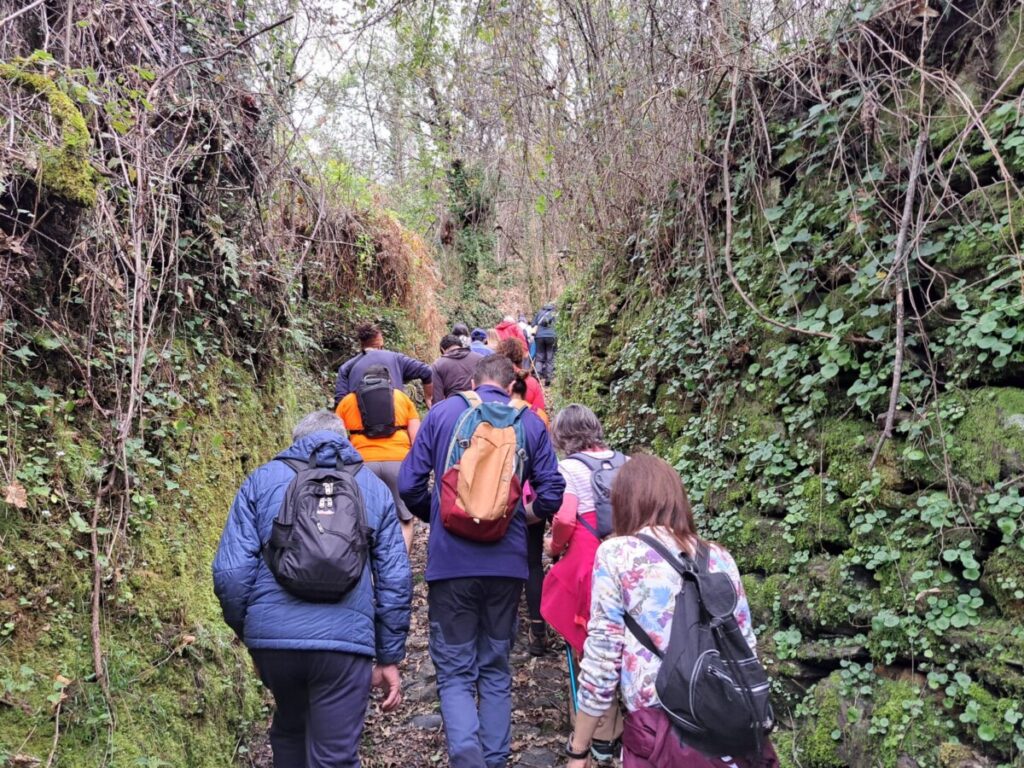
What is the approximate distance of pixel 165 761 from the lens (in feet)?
9.76

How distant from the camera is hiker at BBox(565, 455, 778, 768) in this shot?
208 cm

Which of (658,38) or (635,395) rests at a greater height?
(658,38)

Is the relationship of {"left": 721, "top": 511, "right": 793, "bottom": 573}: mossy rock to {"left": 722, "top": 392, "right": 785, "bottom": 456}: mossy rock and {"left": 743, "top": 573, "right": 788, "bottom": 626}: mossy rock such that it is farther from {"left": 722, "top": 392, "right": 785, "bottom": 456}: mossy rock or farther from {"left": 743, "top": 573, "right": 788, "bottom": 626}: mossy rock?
{"left": 722, "top": 392, "right": 785, "bottom": 456}: mossy rock

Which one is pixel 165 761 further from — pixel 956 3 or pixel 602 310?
pixel 602 310

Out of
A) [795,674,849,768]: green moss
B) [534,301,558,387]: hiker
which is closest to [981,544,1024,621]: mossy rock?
[795,674,849,768]: green moss

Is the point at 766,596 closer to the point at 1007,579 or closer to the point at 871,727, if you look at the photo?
the point at 871,727

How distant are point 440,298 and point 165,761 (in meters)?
12.9

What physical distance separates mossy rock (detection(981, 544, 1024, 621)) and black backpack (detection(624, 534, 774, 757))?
Answer: 138cm

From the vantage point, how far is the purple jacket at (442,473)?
126 inches

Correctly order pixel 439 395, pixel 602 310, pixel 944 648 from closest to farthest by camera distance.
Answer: pixel 944 648, pixel 439 395, pixel 602 310

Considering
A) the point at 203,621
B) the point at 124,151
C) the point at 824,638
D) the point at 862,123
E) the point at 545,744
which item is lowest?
the point at 545,744

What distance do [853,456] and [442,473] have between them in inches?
89.4

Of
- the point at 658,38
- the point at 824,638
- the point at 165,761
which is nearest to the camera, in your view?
the point at 165,761

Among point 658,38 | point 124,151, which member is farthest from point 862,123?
point 124,151
